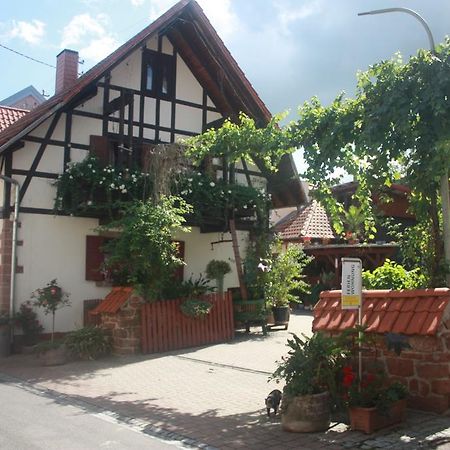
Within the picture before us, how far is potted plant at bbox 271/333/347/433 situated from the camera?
239 inches

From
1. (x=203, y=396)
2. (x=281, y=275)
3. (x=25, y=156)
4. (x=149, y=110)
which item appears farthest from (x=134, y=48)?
(x=203, y=396)

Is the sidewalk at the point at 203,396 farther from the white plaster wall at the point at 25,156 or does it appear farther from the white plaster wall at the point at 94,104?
the white plaster wall at the point at 94,104

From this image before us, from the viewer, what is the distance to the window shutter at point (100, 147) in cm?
1430

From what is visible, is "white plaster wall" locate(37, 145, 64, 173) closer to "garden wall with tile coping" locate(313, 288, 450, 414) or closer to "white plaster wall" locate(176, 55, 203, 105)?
"white plaster wall" locate(176, 55, 203, 105)

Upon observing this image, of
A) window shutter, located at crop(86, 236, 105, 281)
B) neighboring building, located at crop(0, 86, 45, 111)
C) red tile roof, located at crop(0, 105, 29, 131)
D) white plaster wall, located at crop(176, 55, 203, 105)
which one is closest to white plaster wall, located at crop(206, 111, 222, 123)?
white plaster wall, located at crop(176, 55, 203, 105)

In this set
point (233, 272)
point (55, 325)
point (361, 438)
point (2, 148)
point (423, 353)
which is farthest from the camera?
point (233, 272)

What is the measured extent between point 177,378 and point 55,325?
5.12 metres

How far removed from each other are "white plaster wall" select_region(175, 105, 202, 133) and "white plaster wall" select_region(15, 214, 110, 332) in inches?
149

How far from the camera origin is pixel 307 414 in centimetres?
605

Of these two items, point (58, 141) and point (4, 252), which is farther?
point (58, 141)

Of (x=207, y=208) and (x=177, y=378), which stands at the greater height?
(x=207, y=208)

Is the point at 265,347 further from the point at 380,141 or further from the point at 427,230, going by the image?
the point at 380,141

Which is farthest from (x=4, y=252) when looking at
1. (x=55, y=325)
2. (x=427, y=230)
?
(x=427, y=230)

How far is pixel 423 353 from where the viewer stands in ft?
21.6
